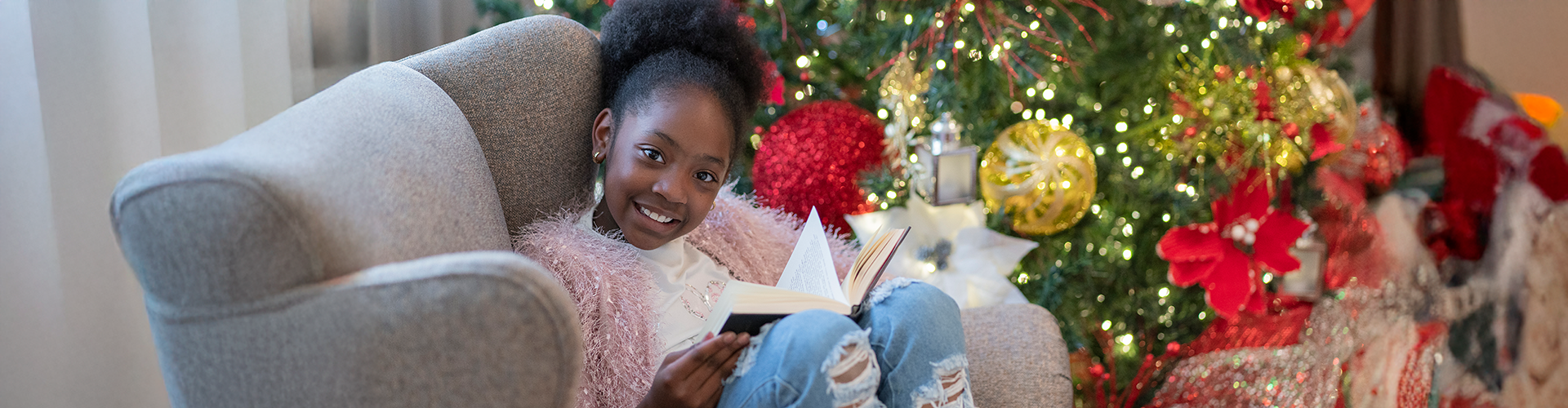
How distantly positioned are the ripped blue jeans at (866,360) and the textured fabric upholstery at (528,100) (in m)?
0.38

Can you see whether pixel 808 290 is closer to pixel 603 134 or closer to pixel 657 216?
pixel 657 216

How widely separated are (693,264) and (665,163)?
173 millimetres

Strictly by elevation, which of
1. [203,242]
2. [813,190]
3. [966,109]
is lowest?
[813,190]

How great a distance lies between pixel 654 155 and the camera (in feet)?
3.46

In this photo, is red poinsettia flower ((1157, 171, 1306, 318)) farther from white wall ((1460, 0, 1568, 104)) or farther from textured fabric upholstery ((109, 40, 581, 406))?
textured fabric upholstery ((109, 40, 581, 406))

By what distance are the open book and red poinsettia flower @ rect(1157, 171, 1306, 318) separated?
0.75 meters

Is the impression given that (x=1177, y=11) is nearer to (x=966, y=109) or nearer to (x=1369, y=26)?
(x=966, y=109)

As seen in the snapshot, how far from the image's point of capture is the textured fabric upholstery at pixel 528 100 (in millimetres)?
1031

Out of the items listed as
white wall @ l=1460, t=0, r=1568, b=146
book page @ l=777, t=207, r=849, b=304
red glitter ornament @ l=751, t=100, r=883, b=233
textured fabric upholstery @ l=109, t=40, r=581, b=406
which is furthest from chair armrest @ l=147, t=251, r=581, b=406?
white wall @ l=1460, t=0, r=1568, b=146

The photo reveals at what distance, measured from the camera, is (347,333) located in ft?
1.89

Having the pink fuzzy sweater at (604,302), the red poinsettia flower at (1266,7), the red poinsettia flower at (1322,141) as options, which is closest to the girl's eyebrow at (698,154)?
the pink fuzzy sweater at (604,302)

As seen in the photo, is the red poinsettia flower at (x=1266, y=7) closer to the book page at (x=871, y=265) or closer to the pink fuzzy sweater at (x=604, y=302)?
the book page at (x=871, y=265)

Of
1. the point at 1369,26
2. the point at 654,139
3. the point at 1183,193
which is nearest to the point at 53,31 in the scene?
the point at 654,139

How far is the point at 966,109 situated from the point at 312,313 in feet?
3.68
